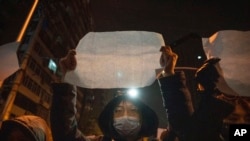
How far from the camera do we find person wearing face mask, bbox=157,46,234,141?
254cm

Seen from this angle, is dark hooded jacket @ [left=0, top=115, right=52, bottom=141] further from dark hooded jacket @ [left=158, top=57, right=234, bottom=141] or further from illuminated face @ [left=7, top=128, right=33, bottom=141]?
dark hooded jacket @ [left=158, top=57, right=234, bottom=141]

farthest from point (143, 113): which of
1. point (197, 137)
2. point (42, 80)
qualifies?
point (42, 80)

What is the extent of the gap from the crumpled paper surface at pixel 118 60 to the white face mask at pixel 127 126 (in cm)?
41

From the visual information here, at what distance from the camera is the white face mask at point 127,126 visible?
2.68 metres

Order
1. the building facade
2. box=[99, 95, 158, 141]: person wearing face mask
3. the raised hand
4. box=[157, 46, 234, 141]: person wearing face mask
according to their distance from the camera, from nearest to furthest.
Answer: the raised hand < box=[157, 46, 234, 141]: person wearing face mask < box=[99, 95, 158, 141]: person wearing face mask < the building facade

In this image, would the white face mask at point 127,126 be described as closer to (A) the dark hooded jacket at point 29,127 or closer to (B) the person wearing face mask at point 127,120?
(B) the person wearing face mask at point 127,120

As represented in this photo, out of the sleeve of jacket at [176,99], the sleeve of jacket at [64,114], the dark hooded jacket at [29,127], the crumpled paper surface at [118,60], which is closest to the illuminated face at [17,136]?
the dark hooded jacket at [29,127]

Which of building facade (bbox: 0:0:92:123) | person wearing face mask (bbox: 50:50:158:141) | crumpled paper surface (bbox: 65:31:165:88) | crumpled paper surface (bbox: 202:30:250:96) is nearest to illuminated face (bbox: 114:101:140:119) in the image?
person wearing face mask (bbox: 50:50:158:141)

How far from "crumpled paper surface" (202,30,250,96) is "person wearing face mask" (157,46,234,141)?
0.28 ft

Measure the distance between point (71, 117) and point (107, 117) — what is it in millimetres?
380

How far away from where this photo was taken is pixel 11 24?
8.40ft

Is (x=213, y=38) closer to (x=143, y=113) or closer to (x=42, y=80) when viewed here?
(x=143, y=113)

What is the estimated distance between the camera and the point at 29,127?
8.83 feet

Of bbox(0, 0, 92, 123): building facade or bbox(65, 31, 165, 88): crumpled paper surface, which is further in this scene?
bbox(0, 0, 92, 123): building facade
